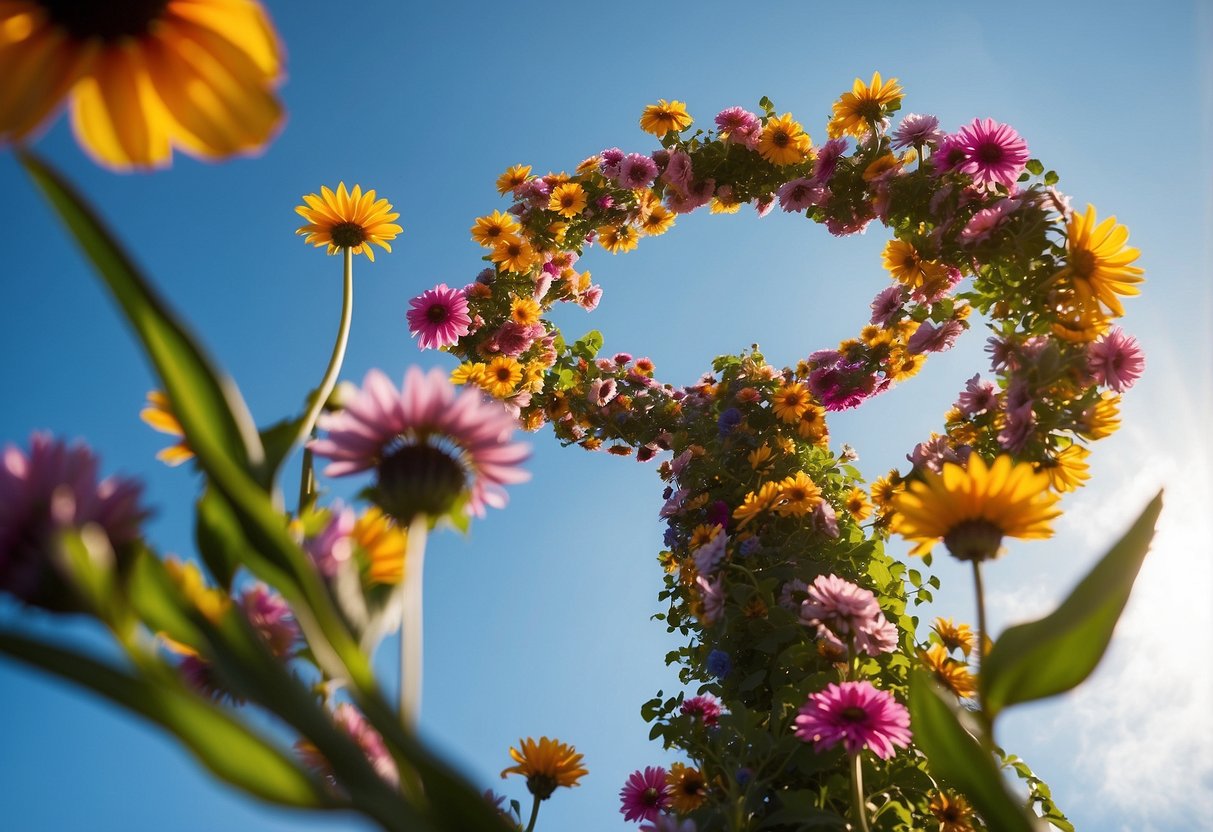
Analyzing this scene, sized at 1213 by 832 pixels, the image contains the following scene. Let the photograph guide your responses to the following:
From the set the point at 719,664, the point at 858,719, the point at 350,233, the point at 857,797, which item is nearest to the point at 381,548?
the point at 350,233

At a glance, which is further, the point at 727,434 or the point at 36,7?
the point at 727,434

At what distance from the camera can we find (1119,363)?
1730 millimetres

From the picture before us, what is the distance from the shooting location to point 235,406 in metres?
0.43

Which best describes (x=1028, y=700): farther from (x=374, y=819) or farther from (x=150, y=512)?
(x=150, y=512)

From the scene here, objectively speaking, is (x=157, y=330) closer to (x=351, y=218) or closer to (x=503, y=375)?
(x=351, y=218)

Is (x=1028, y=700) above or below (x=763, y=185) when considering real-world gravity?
below

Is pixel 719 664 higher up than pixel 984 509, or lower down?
higher up

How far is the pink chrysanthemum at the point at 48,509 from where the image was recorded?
0.37 m

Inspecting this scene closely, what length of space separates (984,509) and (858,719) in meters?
0.72

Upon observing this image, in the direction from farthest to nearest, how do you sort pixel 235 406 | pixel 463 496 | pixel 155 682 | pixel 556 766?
pixel 556 766 < pixel 463 496 < pixel 235 406 < pixel 155 682

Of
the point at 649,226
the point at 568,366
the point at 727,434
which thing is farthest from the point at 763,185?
the point at 568,366

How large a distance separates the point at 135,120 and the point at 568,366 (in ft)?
11.1

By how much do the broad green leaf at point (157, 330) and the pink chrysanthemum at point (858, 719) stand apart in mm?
1088

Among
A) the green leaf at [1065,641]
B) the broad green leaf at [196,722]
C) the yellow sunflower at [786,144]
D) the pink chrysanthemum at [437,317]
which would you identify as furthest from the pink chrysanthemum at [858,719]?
the yellow sunflower at [786,144]
